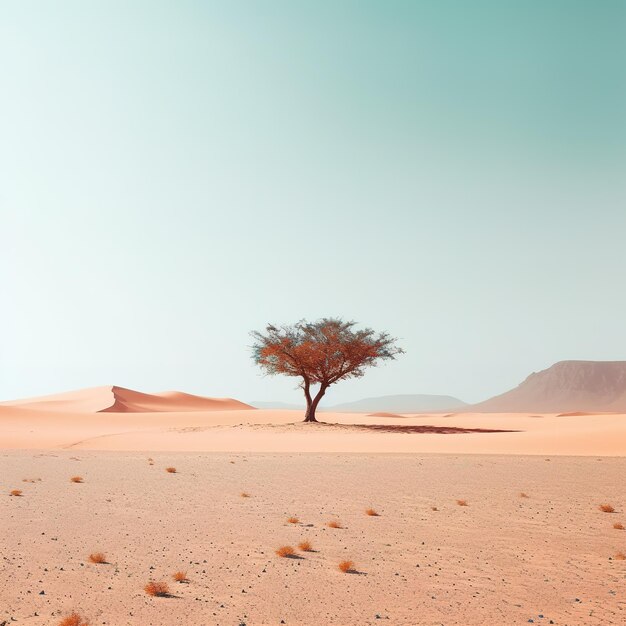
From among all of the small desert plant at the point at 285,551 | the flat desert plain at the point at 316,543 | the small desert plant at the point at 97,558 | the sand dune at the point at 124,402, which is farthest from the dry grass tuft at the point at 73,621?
the sand dune at the point at 124,402

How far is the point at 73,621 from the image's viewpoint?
6.59 m

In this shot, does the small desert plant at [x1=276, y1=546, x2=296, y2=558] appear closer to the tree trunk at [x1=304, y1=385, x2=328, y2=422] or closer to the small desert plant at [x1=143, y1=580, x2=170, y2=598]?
the small desert plant at [x1=143, y1=580, x2=170, y2=598]

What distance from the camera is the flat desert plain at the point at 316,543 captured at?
7.32m

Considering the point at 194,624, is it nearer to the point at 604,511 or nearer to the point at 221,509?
the point at 221,509

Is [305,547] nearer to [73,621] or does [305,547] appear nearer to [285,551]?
[285,551]

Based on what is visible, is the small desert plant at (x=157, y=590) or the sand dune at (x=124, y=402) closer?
the small desert plant at (x=157, y=590)

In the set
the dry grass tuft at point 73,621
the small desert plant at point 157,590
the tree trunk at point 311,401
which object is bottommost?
the dry grass tuft at point 73,621

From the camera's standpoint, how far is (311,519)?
12.0 metres

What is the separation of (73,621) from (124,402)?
8833 centimetres

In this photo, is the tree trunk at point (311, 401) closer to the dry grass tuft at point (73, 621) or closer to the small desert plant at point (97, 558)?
the small desert plant at point (97, 558)

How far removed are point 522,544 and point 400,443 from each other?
22.9 meters

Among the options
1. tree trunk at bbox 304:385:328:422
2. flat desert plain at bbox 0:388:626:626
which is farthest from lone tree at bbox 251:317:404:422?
flat desert plain at bbox 0:388:626:626

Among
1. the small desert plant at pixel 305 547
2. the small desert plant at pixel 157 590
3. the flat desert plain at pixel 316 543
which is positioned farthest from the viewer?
the small desert plant at pixel 305 547

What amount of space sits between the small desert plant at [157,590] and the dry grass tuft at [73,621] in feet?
3.18
